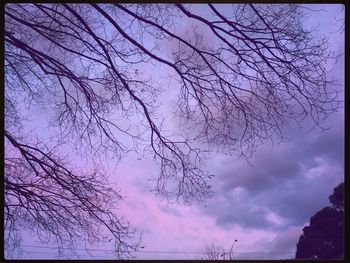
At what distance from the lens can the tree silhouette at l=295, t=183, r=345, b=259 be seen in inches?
84.2

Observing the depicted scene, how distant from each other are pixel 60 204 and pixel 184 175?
1.08 meters

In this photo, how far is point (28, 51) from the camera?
10.3ft

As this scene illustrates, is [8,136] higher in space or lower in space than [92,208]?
higher

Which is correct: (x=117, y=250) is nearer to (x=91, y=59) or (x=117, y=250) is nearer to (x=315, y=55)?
(x=91, y=59)

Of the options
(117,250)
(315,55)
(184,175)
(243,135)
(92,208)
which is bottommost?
(117,250)

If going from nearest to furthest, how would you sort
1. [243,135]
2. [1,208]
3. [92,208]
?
[1,208] → [243,135] → [92,208]

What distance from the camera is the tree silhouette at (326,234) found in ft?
Result: 7.02

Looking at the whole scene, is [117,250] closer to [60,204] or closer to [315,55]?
[60,204]

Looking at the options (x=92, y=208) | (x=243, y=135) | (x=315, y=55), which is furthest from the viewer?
(x=92, y=208)

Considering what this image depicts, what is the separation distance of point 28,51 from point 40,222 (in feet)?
4.56

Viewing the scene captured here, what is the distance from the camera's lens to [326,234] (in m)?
2.34

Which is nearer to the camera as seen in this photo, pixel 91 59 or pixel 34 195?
pixel 91 59

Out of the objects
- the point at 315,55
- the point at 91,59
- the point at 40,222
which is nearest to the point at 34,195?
the point at 40,222

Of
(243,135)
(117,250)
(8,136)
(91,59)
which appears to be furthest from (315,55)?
(8,136)
